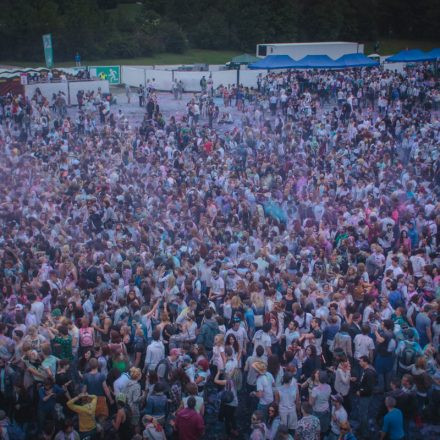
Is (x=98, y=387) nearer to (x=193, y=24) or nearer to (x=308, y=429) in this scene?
(x=308, y=429)

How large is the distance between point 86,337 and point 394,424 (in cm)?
372

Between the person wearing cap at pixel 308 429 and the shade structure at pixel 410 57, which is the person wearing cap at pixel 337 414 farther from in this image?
the shade structure at pixel 410 57

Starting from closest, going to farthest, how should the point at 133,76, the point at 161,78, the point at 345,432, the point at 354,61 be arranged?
the point at 345,432, the point at 354,61, the point at 161,78, the point at 133,76

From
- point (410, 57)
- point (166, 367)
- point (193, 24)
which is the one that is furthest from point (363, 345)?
point (193, 24)

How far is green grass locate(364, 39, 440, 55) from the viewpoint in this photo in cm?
6044

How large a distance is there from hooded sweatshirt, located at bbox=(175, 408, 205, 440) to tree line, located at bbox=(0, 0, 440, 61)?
43903mm

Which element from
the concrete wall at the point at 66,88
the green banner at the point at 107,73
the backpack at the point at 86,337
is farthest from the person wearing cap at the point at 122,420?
the green banner at the point at 107,73

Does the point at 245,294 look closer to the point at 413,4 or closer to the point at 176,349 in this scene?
the point at 176,349

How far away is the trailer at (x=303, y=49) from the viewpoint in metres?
41.3

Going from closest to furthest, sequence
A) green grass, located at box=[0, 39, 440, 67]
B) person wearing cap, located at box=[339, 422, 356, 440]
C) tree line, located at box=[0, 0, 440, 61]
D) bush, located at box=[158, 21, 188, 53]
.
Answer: person wearing cap, located at box=[339, 422, 356, 440]
tree line, located at box=[0, 0, 440, 61]
green grass, located at box=[0, 39, 440, 67]
bush, located at box=[158, 21, 188, 53]

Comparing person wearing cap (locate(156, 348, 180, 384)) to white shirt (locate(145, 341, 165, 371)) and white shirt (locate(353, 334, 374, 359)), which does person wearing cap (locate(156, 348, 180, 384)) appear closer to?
white shirt (locate(145, 341, 165, 371))

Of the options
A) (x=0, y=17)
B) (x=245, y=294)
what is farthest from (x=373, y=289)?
(x=0, y=17)

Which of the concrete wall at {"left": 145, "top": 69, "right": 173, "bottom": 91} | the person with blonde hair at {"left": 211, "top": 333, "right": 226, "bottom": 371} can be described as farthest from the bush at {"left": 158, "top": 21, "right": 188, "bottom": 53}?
the person with blonde hair at {"left": 211, "top": 333, "right": 226, "bottom": 371}

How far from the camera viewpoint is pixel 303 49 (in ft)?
137
